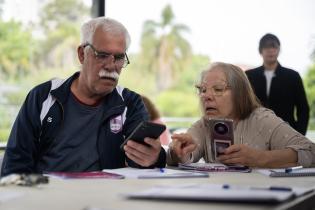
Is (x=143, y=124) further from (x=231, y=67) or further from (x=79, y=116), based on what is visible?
(x=231, y=67)

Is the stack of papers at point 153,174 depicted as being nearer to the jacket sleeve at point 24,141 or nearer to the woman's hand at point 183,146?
the woman's hand at point 183,146

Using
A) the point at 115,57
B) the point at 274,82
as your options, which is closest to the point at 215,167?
the point at 115,57

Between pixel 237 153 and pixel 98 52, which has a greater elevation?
pixel 98 52

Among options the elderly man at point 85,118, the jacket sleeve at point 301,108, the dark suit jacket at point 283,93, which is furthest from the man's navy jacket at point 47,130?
the jacket sleeve at point 301,108

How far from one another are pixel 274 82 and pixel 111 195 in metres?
3.30

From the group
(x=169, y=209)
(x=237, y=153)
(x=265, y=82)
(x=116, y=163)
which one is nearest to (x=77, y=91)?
(x=116, y=163)

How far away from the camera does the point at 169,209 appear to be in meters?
1.33

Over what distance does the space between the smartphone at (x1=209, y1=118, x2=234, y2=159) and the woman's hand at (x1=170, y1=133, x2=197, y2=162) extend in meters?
0.09

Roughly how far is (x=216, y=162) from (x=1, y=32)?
7562 millimetres

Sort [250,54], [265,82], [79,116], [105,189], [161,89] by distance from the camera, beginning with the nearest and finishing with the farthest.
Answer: [105,189] → [79,116] → [265,82] → [250,54] → [161,89]

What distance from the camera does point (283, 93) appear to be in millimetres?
4676

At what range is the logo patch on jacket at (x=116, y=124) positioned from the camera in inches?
98.6

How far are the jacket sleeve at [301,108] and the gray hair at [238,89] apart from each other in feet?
6.87

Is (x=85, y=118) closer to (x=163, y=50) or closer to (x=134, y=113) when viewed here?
(x=134, y=113)
